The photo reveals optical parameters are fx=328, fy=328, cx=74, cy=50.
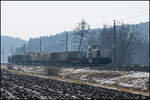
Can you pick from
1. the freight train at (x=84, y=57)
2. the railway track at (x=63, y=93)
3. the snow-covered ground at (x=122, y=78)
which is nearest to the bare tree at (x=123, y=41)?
the freight train at (x=84, y=57)

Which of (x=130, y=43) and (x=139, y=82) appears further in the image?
(x=130, y=43)

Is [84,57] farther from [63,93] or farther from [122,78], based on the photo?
[63,93]

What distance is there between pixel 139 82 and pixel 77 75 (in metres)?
15.9

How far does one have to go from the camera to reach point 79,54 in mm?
61844

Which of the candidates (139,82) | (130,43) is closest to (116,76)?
(139,82)

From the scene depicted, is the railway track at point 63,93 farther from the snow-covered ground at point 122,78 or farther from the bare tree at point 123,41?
the bare tree at point 123,41

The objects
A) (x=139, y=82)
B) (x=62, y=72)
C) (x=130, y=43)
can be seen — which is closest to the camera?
(x=139, y=82)

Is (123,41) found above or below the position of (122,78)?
above

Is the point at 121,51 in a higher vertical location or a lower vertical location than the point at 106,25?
lower

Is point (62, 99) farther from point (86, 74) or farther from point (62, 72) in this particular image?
→ point (62, 72)

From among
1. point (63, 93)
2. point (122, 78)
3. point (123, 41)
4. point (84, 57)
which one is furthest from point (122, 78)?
point (123, 41)

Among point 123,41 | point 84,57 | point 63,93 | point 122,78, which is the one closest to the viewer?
point 63,93

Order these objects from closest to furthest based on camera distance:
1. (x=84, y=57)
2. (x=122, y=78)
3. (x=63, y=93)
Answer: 1. (x=63, y=93)
2. (x=122, y=78)
3. (x=84, y=57)

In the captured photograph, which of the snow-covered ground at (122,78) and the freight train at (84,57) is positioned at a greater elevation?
the freight train at (84,57)
